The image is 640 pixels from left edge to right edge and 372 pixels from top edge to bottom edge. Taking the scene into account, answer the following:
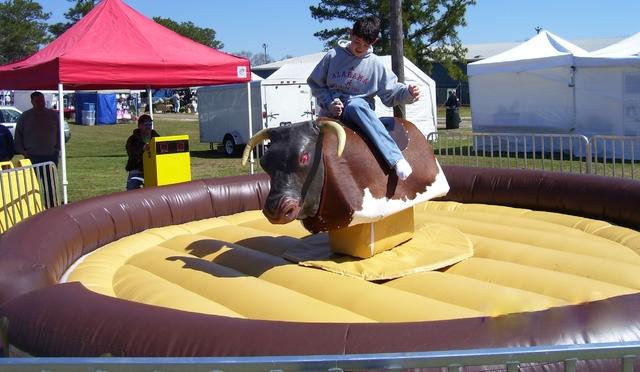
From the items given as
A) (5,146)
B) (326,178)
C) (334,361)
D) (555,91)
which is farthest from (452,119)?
(334,361)

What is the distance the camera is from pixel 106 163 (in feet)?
51.4

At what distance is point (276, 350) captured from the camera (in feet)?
7.61

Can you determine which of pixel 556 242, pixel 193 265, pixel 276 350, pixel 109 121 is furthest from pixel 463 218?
pixel 109 121

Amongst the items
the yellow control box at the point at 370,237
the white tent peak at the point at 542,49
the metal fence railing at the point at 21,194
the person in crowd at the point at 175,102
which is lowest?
the yellow control box at the point at 370,237

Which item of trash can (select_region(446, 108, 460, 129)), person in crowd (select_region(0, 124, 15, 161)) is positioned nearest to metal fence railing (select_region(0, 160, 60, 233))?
person in crowd (select_region(0, 124, 15, 161))

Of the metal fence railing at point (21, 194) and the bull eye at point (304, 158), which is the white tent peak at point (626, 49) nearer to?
the metal fence railing at point (21, 194)

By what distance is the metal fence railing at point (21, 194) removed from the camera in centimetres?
587

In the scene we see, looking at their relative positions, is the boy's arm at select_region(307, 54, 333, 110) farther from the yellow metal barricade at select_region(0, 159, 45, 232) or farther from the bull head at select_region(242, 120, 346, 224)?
the yellow metal barricade at select_region(0, 159, 45, 232)

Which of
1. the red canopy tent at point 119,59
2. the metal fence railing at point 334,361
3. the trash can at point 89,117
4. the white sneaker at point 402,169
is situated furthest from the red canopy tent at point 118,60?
the trash can at point 89,117

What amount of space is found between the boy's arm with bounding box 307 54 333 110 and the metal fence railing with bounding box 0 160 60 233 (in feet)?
9.70

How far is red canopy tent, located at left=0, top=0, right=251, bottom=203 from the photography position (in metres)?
7.12

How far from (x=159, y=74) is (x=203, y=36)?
191 ft

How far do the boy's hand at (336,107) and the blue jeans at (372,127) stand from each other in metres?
0.04

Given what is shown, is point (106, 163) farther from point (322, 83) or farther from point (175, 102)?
point (175, 102)
